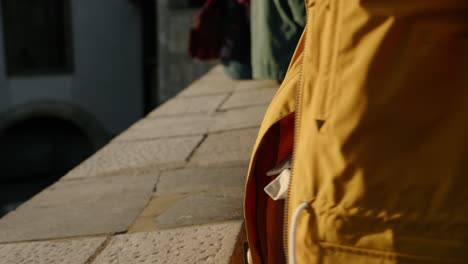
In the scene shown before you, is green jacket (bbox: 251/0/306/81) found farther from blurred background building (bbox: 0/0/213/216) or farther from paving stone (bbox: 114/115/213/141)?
blurred background building (bbox: 0/0/213/216)

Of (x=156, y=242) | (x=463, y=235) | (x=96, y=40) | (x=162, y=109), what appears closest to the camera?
(x=463, y=235)

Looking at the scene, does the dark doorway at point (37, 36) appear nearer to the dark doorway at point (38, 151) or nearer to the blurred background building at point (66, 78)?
the blurred background building at point (66, 78)

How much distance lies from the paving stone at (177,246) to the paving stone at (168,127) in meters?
1.53

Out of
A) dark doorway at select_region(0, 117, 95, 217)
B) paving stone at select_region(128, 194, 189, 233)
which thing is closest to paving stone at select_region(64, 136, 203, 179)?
paving stone at select_region(128, 194, 189, 233)

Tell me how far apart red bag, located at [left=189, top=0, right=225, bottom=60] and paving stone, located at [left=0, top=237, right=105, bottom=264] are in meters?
3.26

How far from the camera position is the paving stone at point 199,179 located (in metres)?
2.46

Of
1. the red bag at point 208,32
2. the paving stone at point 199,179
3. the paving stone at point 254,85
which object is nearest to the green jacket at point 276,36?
the paving stone at point 254,85

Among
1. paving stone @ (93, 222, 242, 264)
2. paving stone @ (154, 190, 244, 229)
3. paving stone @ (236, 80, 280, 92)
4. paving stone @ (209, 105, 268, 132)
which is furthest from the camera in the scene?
paving stone @ (236, 80, 280, 92)

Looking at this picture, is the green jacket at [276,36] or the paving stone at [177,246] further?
the green jacket at [276,36]

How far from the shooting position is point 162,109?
175 inches

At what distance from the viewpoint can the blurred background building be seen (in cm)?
1178

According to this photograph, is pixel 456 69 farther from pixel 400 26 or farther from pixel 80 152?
pixel 80 152

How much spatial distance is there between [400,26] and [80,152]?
454 inches

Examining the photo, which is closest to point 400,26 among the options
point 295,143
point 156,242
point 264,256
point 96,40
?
point 295,143
